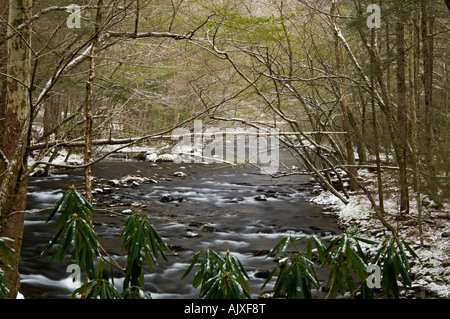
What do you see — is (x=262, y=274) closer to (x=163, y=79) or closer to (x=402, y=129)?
(x=402, y=129)

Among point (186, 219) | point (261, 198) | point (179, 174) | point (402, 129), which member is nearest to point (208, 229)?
point (186, 219)

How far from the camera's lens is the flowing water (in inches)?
282

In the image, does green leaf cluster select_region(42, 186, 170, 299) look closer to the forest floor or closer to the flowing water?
the flowing water

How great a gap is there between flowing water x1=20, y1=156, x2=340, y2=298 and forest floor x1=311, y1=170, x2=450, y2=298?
1.94 feet

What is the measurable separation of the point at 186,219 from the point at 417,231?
4.87m

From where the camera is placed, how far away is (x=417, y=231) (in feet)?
26.2

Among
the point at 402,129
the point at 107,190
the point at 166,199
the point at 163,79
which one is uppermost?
the point at 163,79

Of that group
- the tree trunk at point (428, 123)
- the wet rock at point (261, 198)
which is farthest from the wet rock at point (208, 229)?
the tree trunk at point (428, 123)

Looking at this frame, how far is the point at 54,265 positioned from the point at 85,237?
241 inches

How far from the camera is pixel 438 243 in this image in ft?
23.8

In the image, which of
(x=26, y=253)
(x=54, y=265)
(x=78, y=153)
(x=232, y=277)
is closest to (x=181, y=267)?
(x=54, y=265)

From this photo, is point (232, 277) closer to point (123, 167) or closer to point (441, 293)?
point (441, 293)

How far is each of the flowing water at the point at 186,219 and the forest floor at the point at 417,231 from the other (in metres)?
0.59

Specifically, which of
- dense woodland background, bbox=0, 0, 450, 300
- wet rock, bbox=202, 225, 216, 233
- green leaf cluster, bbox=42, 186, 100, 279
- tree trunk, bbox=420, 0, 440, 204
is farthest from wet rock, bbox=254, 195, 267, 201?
green leaf cluster, bbox=42, 186, 100, 279
